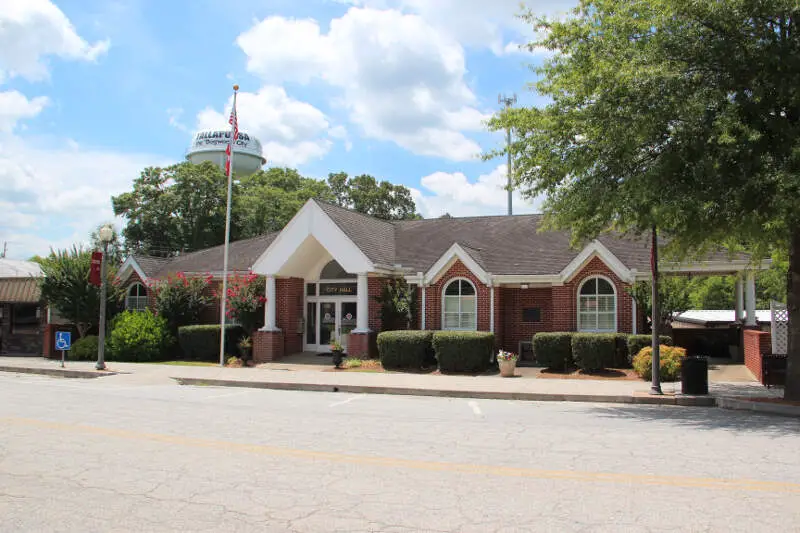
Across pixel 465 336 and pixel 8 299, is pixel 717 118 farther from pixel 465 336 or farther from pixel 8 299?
pixel 8 299

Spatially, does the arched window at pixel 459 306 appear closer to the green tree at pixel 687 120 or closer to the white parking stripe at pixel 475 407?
the white parking stripe at pixel 475 407

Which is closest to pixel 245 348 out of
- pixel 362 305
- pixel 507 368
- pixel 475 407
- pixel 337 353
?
pixel 337 353

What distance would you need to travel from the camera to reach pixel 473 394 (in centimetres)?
1536

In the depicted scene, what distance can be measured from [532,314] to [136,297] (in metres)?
16.1

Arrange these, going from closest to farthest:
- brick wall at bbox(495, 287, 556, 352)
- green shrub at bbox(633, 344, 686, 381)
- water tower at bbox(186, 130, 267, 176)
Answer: green shrub at bbox(633, 344, 686, 381) → brick wall at bbox(495, 287, 556, 352) → water tower at bbox(186, 130, 267, 176)

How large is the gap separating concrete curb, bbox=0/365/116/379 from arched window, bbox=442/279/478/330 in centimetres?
1037

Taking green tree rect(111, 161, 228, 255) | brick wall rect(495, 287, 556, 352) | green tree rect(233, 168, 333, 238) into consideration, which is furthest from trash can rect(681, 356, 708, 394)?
green tree rect(111, 161, 228, 255)

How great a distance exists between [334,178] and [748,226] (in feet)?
162

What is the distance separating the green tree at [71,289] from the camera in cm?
2523

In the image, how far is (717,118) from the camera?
39.2ft

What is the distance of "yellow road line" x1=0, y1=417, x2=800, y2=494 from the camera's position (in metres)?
6.68

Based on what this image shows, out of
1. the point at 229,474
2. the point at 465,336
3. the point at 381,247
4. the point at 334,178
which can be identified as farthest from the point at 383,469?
the point at 334,178

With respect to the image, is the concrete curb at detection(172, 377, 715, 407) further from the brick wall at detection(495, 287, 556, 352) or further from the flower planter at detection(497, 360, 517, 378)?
the brick wall at detection(495, 287, 556, 352)

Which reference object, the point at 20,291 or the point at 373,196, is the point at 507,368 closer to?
the point at 20,291
